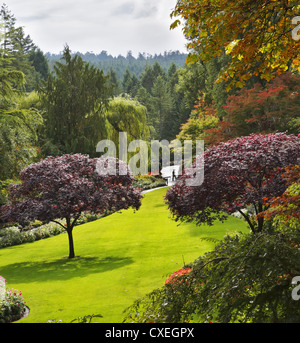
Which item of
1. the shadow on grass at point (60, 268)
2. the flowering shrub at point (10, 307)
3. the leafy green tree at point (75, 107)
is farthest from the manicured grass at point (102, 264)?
the leafy green tree at point (75, 107)

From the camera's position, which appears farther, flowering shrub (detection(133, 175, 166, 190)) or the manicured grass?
flowering shrub (detection(133, 175, 166, 190))

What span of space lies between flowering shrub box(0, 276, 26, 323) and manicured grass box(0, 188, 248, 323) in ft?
0.91

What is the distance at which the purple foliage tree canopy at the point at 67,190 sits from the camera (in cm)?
→ 1306

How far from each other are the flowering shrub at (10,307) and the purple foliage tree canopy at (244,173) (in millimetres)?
4747

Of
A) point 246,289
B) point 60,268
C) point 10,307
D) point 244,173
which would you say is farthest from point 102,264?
point 246,289

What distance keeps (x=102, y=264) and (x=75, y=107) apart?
51.9 ft

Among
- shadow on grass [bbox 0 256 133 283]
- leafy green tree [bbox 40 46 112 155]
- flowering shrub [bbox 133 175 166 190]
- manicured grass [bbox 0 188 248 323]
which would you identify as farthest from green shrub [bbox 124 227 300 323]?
flowering shrub [bbox 133 175 166 190]

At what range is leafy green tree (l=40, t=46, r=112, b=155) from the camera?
2559 centimetres

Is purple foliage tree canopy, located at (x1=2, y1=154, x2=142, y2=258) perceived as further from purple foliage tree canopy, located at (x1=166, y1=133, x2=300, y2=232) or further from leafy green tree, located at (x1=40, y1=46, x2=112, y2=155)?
leafy green tree, located at (x1=40, y1=46, x2=112, y2=155)

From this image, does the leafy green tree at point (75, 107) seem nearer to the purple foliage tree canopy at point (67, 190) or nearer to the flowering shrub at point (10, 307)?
the purple foliage tree canopy at point (67, 190)

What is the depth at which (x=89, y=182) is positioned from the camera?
13.4 metres

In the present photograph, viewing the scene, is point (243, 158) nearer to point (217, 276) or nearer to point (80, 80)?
point (217, 276)

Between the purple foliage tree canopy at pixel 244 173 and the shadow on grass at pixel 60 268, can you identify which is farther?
the shadow on grass at pixel 60 268
